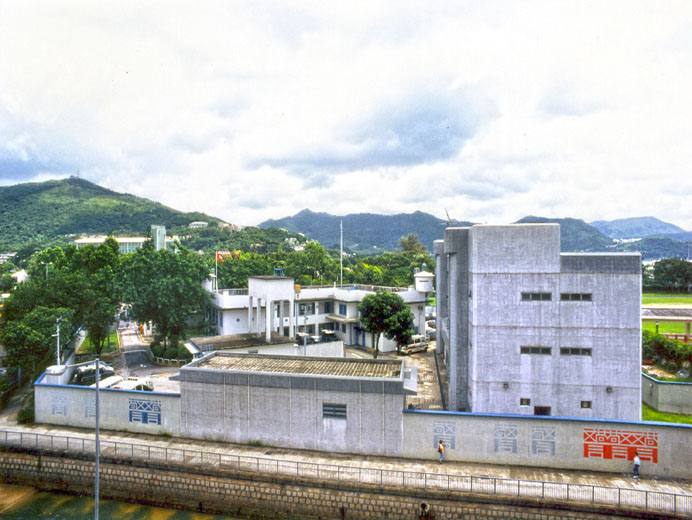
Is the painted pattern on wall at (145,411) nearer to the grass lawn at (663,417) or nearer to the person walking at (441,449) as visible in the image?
the person walking at (441,449)

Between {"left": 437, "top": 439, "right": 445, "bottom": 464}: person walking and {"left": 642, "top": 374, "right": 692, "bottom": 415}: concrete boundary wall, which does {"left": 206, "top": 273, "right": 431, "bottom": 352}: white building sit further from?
{"left": 437, "top": 439, "right": 445, "bottom": 464}: person walking

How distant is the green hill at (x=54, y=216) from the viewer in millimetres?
159000

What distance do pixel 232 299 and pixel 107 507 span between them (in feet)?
77.0

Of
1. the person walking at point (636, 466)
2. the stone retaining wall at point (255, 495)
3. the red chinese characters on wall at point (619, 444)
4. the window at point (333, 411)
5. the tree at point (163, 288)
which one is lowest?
the stone retaining wall at point (255, 495)

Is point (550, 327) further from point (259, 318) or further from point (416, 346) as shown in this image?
point (259, 318)

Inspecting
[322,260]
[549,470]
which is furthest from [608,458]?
[322,260]

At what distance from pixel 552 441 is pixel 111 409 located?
877 inches

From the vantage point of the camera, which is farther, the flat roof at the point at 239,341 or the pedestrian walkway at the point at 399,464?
the flat roof at the point at 239,341

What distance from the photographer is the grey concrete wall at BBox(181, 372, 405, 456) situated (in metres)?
19.9

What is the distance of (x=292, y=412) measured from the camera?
20766 millimetres

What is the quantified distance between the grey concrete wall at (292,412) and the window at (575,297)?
32.4 ft

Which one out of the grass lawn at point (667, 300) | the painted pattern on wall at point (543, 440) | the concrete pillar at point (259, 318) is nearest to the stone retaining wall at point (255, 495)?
the painted pattern on wall at point (543, 440)

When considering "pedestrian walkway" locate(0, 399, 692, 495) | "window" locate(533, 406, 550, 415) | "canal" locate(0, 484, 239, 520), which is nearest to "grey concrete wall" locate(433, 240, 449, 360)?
"window" locate(533, 406, 550, 415)

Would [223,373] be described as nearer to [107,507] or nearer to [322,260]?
[107,507]
